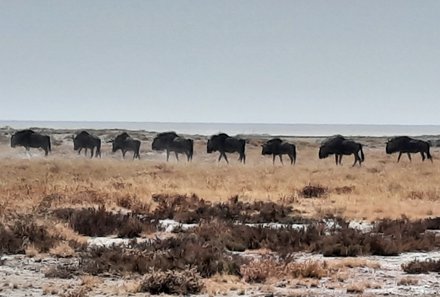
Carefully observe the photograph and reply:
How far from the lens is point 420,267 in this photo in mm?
13898

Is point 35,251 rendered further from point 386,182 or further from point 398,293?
point 386,182

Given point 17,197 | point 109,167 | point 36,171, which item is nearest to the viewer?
point 17,197

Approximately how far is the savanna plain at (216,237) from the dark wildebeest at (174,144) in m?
26.1

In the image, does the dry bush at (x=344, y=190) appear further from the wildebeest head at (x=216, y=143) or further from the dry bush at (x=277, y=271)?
the wildebeest head at (x=216, y=143)

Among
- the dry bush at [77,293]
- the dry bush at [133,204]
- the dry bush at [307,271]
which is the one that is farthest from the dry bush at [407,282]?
the dry bush at [133,204]

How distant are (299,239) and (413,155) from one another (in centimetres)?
5371

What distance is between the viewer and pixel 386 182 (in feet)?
110

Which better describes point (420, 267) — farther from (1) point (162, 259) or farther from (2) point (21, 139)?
(2) point (21, 139)

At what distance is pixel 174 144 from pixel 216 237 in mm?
44327

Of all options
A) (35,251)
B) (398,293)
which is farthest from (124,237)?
(398,293)

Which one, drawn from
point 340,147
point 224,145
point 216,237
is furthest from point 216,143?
point 216,237

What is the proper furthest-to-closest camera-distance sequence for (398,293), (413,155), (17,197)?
1. (413,155)
2. (17,197)
3. (398,293)

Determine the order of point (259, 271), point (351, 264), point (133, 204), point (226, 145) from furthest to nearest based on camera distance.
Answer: point (226, 145) → point (133, 204) → point (351, 264) → point (259, 271)

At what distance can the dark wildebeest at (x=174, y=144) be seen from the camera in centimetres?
6066
